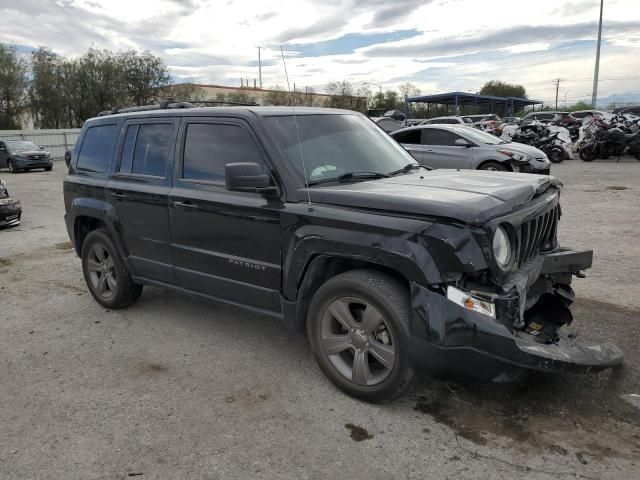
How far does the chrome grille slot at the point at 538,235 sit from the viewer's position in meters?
3.35

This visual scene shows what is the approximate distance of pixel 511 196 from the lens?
3.25 meters

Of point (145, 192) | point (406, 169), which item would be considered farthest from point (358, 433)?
point (145, 192)

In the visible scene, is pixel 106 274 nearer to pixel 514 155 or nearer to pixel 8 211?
pixel 8 211

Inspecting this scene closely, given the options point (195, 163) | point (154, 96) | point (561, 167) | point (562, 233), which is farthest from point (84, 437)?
point (154, 96)

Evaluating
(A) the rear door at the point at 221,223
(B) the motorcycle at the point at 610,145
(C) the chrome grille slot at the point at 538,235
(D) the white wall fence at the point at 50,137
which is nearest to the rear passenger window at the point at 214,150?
(A) the rear door at the point at 221,223

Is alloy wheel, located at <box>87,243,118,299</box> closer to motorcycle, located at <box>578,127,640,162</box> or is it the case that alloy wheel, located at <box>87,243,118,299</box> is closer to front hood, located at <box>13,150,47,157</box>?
motorcycle, located at <box>578,127,640,162</box>

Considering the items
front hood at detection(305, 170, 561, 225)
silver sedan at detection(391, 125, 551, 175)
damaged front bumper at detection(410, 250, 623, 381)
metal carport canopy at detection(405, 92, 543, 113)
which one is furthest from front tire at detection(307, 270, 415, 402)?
metal carport canopy at detection(405, 92, 543, 113)

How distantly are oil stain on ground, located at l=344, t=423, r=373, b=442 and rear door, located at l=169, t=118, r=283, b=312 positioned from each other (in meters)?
1.00

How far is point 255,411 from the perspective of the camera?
3.37 meters

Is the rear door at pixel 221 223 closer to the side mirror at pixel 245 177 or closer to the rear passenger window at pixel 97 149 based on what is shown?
the side mirror at pixel 245 177

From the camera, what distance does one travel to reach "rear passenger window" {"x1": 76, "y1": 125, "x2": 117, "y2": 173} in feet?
16.8

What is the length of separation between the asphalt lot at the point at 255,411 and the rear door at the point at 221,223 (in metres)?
0.59

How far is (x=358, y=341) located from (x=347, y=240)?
0.65 m

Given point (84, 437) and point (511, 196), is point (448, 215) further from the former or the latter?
point (84, 437)
